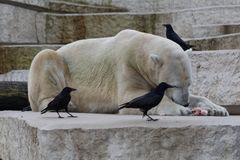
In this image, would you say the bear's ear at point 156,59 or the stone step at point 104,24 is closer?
the bear's ear at point 156,59

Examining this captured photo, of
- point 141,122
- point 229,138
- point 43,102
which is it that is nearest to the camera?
point 229,138

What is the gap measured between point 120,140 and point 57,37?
7.79 metres

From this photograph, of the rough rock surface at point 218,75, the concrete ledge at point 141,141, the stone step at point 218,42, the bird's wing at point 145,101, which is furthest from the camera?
the stone step at point 218,42

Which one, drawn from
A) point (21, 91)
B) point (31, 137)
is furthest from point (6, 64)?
point (31, 137)

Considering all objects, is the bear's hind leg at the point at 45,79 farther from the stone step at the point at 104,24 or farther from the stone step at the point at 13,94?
the stone step at the point at 104,24

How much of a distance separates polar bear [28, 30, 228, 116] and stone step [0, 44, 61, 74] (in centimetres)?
357

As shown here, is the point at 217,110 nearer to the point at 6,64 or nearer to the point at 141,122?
the point at 141,122

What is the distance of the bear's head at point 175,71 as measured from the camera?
4.96 m

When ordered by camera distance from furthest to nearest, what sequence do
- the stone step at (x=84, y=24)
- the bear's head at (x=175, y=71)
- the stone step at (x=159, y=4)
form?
the stone step at (x=159, y=4) → the stone step at (x=84, y=24) → the bear's head at (x=175, y=71)

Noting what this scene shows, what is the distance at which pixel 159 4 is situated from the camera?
13.3 m

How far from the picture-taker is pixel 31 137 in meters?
3.89

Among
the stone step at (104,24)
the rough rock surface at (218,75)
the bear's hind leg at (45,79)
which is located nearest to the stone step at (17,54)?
the stone step at (104,24)

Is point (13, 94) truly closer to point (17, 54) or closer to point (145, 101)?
point (17, 54)

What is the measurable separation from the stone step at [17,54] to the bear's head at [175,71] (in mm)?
4661
